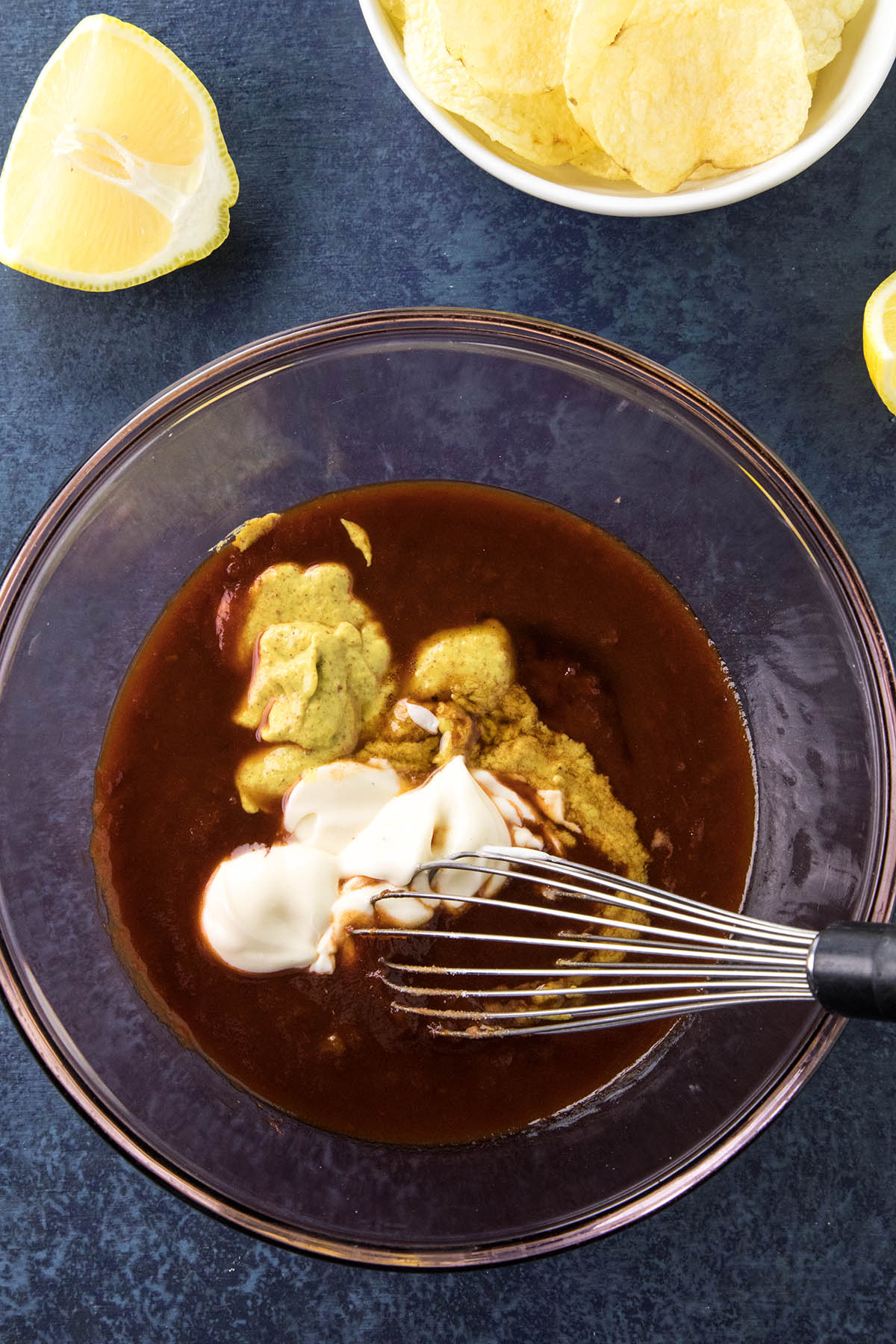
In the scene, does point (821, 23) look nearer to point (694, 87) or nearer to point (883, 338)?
point (694, 87)

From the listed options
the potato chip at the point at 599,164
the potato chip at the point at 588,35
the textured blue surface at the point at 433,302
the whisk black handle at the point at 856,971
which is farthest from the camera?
the textured blue surface at the point at 433,302

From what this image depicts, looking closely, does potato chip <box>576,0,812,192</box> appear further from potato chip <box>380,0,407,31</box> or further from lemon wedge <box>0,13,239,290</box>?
lemon wedge <box>0,13,239,290</box>

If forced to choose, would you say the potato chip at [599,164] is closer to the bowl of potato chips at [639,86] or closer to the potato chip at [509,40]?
the bowl of potato chips at [639,86]

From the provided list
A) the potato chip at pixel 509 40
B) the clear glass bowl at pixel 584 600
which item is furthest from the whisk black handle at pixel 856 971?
the potato chip at pixel 509 40

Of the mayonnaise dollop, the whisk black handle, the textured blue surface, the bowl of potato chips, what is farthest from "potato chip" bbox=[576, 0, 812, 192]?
the whisk black handle

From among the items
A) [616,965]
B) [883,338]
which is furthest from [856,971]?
[883,338]

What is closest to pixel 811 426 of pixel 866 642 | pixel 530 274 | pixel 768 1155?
pixel 866 642
